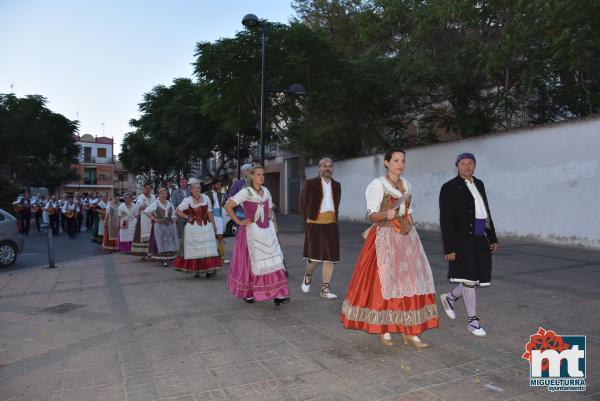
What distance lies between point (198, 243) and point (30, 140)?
28.1 m

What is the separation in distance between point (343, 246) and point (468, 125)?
7456mm

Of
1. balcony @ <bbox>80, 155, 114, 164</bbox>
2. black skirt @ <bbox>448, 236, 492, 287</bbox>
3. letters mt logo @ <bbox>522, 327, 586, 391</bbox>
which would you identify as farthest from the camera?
balcony @ <bbox>80, 155, 114, 164</bbox>

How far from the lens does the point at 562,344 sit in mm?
3654

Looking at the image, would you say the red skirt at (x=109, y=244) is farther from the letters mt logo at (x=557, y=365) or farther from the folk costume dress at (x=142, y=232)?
the letters mt logo at (x=557, y=365)

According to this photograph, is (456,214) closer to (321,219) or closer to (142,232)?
(321,219)

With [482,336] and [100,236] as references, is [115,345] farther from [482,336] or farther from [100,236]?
[100,236]

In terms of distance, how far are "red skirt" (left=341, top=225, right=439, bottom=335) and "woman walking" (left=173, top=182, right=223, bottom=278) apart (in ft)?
15.0

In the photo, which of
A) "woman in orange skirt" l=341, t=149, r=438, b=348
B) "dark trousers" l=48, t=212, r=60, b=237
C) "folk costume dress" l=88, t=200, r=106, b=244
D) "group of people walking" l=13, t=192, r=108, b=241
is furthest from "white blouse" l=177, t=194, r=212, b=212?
"dark trousers" l=48, t=212, r=60, b=237

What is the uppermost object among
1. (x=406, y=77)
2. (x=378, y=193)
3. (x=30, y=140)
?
(x=406, y=77)

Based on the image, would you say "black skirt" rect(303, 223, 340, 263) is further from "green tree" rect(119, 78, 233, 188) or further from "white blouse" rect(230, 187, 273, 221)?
"green tree" rect(119, 78, 233, 188)

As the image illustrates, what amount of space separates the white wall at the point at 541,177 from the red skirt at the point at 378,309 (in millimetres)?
8793

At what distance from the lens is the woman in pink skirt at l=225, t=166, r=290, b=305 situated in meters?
5.92

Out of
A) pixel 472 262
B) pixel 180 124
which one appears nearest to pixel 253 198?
pixel 472 262

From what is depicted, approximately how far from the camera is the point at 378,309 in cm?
425
